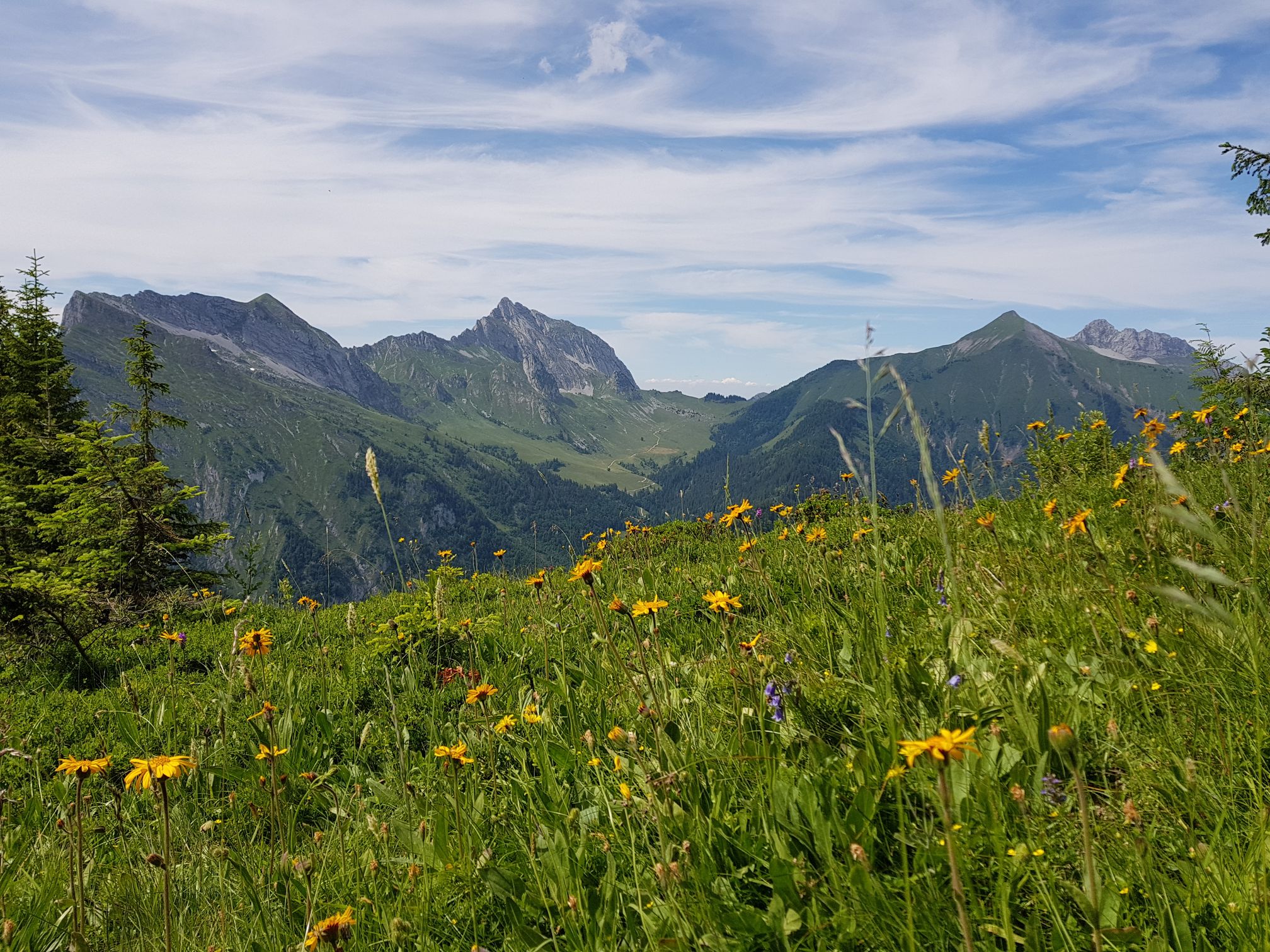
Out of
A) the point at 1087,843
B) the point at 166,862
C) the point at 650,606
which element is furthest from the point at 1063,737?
the point at 166,862

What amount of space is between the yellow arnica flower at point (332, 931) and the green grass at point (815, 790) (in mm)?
136

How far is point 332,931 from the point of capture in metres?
1.70

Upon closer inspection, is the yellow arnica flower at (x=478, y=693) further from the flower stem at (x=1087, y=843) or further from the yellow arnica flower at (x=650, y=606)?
the flower stem at (x=1087, y=843)

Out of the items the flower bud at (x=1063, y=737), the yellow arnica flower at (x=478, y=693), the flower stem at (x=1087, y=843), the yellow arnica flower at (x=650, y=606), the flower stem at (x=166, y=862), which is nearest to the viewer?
the flower stem at (x=1087, y=843)

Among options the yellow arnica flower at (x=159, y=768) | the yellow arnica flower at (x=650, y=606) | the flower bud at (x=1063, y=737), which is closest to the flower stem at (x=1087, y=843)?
the flower bud at (x=1063, y=737)

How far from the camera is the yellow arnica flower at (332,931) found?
170 cm

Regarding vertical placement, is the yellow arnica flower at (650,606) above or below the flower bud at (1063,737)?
below

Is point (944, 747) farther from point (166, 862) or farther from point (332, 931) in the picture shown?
point (166, 862)

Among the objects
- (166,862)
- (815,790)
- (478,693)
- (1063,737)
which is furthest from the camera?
(478,693)

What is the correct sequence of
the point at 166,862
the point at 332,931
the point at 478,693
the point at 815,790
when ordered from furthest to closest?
the point at 478,693, the point at 815,790, the point at 166,862, the point at 332,931

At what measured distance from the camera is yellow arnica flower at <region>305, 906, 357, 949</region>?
1.70 metres

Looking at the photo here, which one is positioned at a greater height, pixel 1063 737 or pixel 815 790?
pixel 1063 737

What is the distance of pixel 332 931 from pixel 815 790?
1363mm

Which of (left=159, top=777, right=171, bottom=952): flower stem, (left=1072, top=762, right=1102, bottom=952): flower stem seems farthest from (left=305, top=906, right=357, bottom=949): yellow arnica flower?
(left=1072, top=762, right=1102, bottom=952): flower stem
